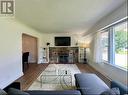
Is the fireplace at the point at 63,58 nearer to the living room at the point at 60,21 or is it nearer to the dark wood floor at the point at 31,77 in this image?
the dark wood floor at the point at 31,77

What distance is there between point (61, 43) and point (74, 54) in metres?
1.34

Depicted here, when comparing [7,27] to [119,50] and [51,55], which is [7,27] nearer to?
[119,50]

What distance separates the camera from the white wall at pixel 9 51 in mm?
4414

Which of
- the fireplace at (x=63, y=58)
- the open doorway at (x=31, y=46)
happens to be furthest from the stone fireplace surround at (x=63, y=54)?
the open doorway at (x=31, y=46)

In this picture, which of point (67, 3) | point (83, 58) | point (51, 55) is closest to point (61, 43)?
point (51, 55)

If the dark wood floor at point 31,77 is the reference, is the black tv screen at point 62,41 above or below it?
above

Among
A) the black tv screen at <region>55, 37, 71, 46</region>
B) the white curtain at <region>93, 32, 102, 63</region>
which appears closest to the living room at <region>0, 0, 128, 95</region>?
the white curtain at <region>93, 32, 102, 63</region>

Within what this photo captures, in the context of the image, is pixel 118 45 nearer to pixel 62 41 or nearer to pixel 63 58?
pixel 62 41

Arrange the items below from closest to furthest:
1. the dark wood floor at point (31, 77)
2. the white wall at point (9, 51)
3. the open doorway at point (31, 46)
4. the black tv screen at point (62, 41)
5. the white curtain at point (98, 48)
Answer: the white wall at point (9, 51) → the dark wood floor at point (31, 77) → the white curtain at point (98, 48) → the open doorway at point (31, 46) → the black tv screen at point (62, 41)

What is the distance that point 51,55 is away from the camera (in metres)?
11.7

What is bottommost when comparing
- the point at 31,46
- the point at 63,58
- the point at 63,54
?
the point at 63,58

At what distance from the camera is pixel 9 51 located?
4.97 meters

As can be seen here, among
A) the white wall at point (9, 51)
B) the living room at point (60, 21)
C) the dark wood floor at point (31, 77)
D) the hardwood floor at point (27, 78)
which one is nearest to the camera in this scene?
the living room at point (60, 21)

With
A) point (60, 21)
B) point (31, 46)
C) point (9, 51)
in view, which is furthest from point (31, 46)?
point (9, 51)
